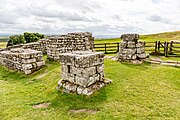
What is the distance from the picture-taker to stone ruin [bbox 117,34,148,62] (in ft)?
39.0

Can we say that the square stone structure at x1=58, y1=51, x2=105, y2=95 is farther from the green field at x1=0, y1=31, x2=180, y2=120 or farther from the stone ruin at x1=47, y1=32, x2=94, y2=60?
the stone ruin at x1=47, y1=32, x2=94, y2=60

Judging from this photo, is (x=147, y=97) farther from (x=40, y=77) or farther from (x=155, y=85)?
(x=40, y=77)

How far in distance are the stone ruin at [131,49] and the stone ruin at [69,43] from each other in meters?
2.86

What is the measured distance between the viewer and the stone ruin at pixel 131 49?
11.9 metres

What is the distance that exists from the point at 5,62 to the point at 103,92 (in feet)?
33.8

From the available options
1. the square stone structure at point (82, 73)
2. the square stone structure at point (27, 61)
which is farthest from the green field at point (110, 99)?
the square stone structure at point (27, 61)

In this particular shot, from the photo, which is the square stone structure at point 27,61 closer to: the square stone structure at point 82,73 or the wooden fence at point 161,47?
the square stone structure at point 82,73

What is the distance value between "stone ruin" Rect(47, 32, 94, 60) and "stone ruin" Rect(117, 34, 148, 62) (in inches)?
112

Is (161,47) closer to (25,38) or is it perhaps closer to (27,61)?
(27,61)

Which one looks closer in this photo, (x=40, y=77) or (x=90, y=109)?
(x=90, y=109)

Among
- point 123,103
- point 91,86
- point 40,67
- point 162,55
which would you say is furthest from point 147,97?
point 162,55

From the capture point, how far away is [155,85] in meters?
7.55

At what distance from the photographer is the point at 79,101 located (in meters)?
6.44

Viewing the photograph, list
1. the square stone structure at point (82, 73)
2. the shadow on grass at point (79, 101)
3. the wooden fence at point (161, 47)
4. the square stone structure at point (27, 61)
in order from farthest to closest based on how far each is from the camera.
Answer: the wooden fence at point (161, 47) < the square stone structure at point (27, 61) < the square stone structure at point (82, 73) < the shadow on grass at point (79, 101)
